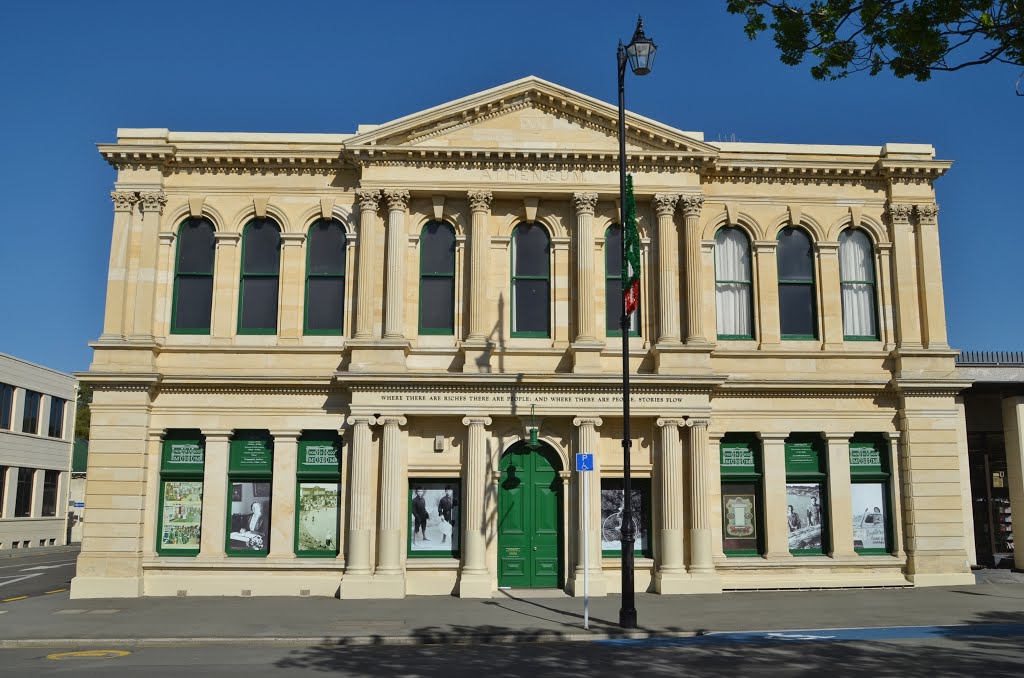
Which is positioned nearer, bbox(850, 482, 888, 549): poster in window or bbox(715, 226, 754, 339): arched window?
bbox(850, 482, 888, 549): poster in window

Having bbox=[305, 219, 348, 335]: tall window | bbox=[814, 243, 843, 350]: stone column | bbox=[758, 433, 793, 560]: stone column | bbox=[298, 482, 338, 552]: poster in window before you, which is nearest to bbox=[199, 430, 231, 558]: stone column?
bbox=[298, 482, 338, 552]: poster in window

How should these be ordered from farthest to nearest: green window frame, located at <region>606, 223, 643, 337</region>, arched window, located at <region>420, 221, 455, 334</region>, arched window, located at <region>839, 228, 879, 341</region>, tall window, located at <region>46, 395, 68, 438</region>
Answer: tall window, located at <region>46, 395, 68, 438</region>
arched window, located at <region>839, 228, 879, 341</region>
green window frame, located at <region>606, 223, 643, 337</region>
arched window, located at <region>420, 221, 455, 334</region>

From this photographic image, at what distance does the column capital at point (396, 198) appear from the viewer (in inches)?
943

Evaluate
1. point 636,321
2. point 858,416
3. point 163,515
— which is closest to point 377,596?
point 163,515

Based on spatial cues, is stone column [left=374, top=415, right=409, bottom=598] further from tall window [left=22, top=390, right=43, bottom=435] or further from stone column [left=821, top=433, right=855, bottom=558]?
tall window [left=22, top=390, right=43, bottom=435]

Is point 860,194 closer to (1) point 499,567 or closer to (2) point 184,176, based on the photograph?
(1) point 499,567

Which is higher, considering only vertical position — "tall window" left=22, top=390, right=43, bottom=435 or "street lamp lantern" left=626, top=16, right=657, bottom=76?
"street lamp lantern" left=626, top=16, right=657, bottom=76

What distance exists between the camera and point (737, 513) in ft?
79.4

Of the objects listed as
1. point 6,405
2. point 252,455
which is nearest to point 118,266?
point 252,455

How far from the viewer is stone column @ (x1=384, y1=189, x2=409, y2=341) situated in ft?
77.0

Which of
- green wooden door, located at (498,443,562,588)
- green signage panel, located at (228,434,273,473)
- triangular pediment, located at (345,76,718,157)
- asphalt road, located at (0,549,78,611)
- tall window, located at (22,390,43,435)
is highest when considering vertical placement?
triangular pediment, located at (345,76,718,157)

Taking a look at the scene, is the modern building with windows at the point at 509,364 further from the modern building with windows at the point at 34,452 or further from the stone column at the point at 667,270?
the modern building with windows at the point at 34,452

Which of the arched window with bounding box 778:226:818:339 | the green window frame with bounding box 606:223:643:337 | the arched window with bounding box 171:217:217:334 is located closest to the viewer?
the arched window with bounding box 171:217:217:334

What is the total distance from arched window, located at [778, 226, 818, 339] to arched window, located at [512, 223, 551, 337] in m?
6.59
